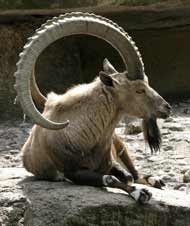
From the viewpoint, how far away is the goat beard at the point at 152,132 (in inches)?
313

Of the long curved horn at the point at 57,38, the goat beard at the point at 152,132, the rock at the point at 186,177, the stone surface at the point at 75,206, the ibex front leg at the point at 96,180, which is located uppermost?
the long curved horn at the point at 57,38

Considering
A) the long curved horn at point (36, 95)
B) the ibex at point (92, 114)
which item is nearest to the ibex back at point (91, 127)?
the ibex at point (92, 114)

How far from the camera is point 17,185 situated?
746 cm

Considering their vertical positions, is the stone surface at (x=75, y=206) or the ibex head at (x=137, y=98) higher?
the ibex head at (x=137, y=98)

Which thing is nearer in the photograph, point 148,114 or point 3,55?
point 148,114

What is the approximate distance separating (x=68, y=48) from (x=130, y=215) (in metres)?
7.43

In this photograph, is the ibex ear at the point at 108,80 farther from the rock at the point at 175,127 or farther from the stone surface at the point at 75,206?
the rock at the point at 175,127

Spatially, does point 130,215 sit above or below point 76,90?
below

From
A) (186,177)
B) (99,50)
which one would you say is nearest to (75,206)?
(186,177)

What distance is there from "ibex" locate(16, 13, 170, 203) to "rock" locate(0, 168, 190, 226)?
0.21 metres

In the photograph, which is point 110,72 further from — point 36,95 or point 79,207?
point 79,207

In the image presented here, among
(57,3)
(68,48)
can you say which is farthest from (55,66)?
(57,3)

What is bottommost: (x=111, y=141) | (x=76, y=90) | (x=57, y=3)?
(x=111, y=141)

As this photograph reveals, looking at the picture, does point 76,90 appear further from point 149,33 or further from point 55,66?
point 149,33
